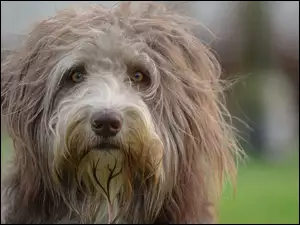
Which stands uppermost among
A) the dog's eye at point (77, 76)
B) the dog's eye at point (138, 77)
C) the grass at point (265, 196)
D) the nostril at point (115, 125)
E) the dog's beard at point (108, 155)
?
the dog's eye at point (138, 77)

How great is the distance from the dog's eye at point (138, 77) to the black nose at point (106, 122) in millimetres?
315

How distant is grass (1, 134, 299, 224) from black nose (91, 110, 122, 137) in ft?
3.15

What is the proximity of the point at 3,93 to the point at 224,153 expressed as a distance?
939mm

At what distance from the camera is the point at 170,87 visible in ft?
10.5

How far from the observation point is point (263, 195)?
23.3ft

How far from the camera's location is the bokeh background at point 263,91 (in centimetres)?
600

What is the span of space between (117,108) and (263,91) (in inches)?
391

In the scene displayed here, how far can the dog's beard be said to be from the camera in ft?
9.60

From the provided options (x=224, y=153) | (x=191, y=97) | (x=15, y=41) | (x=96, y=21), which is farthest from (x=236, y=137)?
(x=15, y=41)

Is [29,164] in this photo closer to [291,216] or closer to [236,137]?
[236,137]

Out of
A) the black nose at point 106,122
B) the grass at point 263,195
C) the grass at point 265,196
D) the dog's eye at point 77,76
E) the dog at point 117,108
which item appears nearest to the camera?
the black nose at point 106,122

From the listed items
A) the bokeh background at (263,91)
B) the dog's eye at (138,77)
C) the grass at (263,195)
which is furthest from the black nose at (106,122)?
the bokeh background at (263,91)

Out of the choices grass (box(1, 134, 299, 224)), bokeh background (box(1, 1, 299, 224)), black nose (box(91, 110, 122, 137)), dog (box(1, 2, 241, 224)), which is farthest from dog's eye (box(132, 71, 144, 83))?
bokeh background (box(1, 1, 299, 224))

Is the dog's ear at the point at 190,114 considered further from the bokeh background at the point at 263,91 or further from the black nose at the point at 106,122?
the bokeh background at the point at 263,91
